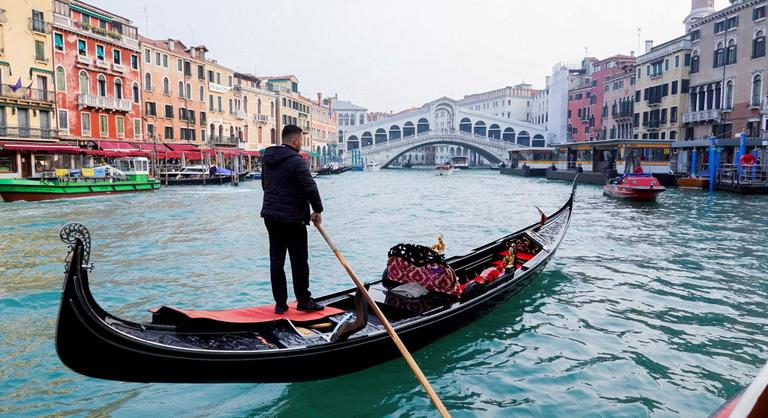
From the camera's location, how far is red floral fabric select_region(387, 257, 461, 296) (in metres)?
4.19

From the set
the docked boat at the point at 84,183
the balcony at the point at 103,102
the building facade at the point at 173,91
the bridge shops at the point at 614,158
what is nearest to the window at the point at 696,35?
the bridge shops at the point at 614,158

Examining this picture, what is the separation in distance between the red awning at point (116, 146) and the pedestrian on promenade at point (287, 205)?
70.9 ft

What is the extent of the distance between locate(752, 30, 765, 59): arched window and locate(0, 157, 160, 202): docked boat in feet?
81.9

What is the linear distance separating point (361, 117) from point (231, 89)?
1485 inches

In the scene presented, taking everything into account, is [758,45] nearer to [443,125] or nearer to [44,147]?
[44,147]

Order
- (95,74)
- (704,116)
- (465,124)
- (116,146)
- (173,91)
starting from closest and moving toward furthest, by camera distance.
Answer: (95,74)
(116,146)
(704,116)
(173,91)
(465,124)

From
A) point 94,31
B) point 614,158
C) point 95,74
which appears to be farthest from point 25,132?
point 614,158

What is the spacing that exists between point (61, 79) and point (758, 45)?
28.0m

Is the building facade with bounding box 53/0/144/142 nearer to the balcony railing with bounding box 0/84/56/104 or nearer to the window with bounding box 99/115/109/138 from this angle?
the window with bounding box 99/115/109/138

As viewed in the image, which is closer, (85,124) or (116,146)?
(85,124)

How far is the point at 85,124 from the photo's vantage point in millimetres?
21859

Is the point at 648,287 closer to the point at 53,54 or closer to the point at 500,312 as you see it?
the point at 500,312

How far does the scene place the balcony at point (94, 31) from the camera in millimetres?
20281

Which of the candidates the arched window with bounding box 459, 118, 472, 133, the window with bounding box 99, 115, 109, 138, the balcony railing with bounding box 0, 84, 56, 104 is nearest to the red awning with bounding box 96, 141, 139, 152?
the window with bounding box 99, 115, 109, 138
